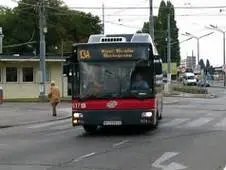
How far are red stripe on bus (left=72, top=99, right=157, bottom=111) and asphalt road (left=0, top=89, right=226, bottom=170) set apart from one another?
2.96 feet

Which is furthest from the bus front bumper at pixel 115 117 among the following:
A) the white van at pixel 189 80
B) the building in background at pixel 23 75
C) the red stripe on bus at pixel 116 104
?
the white van at pixel 189 80

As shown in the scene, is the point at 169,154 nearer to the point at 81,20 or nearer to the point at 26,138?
the point at 26,138

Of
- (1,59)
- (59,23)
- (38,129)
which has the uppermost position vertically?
(59,23)

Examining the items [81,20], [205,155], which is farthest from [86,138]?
[81,20]

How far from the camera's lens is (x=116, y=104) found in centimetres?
2008

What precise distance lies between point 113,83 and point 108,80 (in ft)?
0.59

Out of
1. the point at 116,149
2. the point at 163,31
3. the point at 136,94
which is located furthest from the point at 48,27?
the point at 116,149

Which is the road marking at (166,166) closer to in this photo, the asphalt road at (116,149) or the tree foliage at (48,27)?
the asphalt road at (116,149)

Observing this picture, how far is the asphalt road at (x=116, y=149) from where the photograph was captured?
1323 cm

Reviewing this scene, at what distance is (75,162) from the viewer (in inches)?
542

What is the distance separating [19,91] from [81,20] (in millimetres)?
41876

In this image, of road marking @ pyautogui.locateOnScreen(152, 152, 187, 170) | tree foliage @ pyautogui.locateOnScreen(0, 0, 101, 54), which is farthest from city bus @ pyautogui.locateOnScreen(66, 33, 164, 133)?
tree foliage @ pyautogui.locateOnScreen(0, 0, 101, 54)

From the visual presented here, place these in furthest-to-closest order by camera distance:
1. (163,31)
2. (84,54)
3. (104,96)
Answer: (163,31) < (84,54) < (104,96)

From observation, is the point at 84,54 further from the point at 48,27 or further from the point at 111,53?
the point at 48,27
